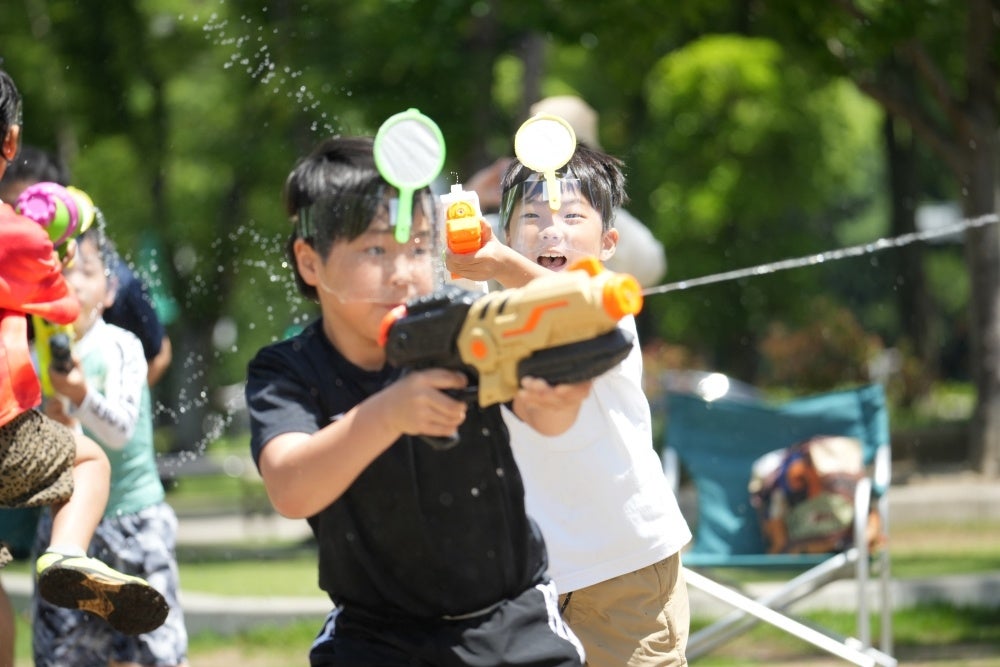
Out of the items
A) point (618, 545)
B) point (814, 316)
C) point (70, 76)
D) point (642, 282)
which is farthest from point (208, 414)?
point (618, 545)

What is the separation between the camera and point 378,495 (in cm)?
253

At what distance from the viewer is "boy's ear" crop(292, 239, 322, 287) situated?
2.48m

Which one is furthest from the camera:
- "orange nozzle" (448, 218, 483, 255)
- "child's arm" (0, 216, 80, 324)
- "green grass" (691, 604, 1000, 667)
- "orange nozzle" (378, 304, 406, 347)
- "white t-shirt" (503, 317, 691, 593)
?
"green grass" (691, 604, 1000, 667)

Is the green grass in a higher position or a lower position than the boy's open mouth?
lower

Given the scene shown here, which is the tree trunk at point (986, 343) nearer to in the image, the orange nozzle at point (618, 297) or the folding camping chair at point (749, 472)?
the folding camping chair at point (749, 472)

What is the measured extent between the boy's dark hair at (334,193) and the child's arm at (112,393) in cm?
165

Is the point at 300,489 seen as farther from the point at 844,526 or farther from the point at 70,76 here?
the point at 70,76

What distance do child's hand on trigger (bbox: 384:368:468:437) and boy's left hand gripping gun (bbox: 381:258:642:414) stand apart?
0.9 inches

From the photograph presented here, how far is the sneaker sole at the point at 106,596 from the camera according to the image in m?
3.19

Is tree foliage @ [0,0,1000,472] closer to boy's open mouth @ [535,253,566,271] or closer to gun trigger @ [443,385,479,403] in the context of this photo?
boy's open mouth @ [535,253,566,271]

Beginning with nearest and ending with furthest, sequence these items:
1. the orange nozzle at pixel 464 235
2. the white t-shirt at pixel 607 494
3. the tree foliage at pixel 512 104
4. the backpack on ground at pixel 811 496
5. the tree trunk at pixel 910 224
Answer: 1. the orange nozzle at pixel 464 235
2. the white t-shirt at pixel 607 494
3. the backpack on ground at pixel 811 496
4. the tree foliage at pixel 512 104
5. the tree trunk at pixel 910 224

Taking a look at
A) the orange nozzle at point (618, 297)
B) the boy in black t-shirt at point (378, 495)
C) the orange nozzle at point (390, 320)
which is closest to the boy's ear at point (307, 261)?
the boy in black t-shirt at point (378, 495)

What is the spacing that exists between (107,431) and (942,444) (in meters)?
10.4

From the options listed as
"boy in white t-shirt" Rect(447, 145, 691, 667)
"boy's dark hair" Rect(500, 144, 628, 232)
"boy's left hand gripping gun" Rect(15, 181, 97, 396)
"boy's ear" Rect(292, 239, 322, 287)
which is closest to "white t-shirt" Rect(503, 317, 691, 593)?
"boy in white t-shirt" Rect(447, 145, 691, 667)
